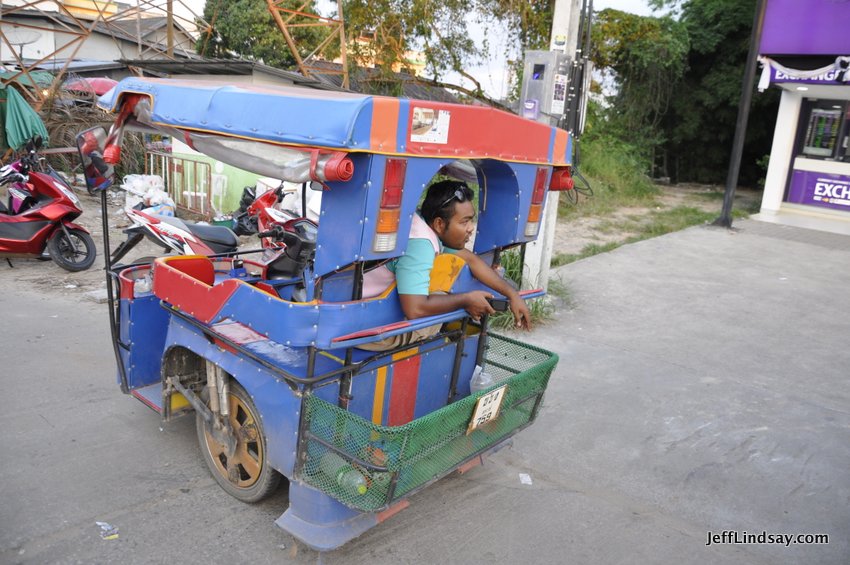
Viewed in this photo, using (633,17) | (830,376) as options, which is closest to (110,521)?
(830,376)

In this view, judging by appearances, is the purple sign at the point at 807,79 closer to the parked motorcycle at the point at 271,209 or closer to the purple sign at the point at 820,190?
the purple sign at the point at 820,190

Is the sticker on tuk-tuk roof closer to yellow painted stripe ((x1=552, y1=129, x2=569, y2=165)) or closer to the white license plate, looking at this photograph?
yellow painted stripe ((x1=552, y1=129, x2=569, y2=165))

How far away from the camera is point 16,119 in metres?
9.84

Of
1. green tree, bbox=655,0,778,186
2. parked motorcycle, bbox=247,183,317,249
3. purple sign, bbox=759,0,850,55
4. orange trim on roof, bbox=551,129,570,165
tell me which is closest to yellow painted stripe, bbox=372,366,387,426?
orange trim on roof, bbox=551,129,570,165

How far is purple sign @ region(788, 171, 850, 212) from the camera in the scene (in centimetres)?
1327

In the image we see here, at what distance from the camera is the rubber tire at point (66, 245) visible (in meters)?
7.01

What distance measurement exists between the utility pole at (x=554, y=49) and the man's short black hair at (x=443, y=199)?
3065 millimetres

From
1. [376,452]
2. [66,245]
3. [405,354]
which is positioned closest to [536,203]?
[405,354]

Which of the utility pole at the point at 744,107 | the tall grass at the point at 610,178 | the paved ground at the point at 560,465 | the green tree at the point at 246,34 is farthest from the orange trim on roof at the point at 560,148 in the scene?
the green tree at the point at 246,34

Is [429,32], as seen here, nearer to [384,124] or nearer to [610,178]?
[610,178]

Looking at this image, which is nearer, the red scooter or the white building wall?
the red scooter

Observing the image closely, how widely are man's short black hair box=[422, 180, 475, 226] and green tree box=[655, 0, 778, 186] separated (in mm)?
15238

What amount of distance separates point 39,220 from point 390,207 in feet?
19.4

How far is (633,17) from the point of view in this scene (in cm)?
1499
